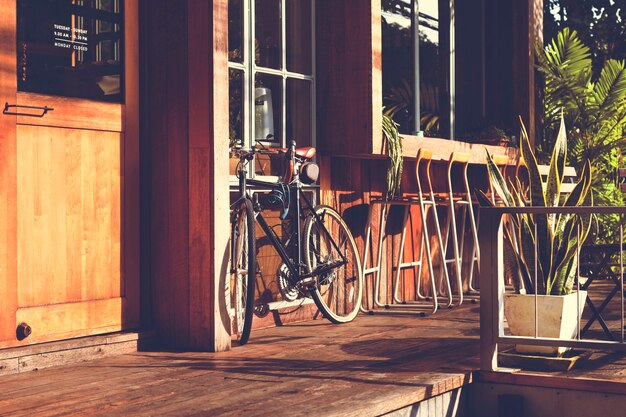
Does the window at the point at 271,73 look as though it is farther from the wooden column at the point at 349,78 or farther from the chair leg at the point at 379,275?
the chair leg at the point at 379,275

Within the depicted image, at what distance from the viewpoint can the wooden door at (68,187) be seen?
4148 millimetres

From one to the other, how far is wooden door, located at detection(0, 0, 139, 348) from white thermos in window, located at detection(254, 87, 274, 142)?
96 cm

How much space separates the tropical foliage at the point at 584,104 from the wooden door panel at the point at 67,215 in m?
4.86

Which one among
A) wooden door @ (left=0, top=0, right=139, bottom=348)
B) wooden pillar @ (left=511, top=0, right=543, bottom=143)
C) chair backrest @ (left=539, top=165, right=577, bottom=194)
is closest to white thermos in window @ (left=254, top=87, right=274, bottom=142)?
wooden door @ (left=0, top=0, right=139, bottom=348)

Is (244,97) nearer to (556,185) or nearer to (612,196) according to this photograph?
(556,185)

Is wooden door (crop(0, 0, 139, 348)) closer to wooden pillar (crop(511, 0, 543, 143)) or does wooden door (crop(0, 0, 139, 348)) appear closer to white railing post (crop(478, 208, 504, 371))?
white railing post (crop(478, 208, 504, 371))

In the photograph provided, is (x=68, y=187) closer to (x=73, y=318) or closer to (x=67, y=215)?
(x=67, y=215)

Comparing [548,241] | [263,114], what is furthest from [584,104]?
[548,241]

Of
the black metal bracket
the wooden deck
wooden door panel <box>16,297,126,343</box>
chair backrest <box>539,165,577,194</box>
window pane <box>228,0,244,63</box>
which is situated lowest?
the wooden deck

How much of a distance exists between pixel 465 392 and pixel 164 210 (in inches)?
67.0

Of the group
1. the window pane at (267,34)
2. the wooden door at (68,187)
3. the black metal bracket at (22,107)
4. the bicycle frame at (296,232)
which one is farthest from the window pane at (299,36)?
the black metal bracket at (22,107)

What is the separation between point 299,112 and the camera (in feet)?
19.9

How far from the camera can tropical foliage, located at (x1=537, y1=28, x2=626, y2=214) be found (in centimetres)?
856

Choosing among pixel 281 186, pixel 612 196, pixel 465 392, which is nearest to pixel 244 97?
pixel 281 186
